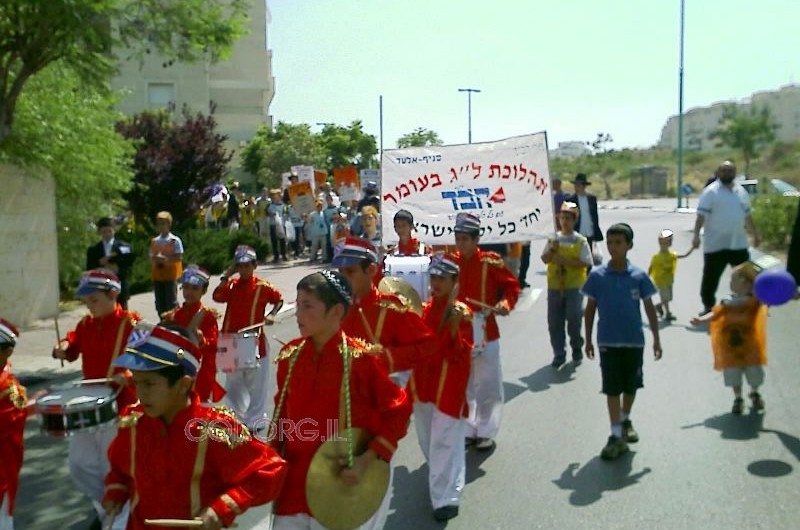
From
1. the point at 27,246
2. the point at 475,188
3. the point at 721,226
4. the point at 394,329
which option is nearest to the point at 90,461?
the point at 394,329

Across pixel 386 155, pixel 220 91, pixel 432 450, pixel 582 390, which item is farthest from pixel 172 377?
→ pixel 220 91

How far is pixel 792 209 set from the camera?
876 inches

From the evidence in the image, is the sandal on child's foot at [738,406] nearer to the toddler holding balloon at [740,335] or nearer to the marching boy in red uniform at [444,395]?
the toddler holding balloon at [740,335]

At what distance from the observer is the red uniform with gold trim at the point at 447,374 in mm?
6402

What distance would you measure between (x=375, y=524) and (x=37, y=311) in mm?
12738

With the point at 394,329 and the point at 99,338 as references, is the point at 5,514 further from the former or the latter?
the point at 394,329

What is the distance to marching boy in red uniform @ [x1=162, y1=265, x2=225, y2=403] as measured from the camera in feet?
25.5

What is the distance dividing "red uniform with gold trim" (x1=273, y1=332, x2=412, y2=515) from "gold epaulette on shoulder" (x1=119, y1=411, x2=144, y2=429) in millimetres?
678

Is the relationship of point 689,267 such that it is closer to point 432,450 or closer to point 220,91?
point 432,450

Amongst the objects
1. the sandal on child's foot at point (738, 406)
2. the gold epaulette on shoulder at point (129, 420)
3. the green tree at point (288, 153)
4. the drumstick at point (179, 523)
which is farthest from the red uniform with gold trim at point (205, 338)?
the green tree at point (288, 153)

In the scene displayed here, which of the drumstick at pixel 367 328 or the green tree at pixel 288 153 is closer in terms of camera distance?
the drumstick at pixel 367 328

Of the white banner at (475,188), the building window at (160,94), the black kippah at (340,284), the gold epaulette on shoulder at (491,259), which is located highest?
the building window at (160,94)

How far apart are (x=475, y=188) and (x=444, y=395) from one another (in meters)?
4.54

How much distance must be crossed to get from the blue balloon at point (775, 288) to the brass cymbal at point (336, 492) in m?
3.15
